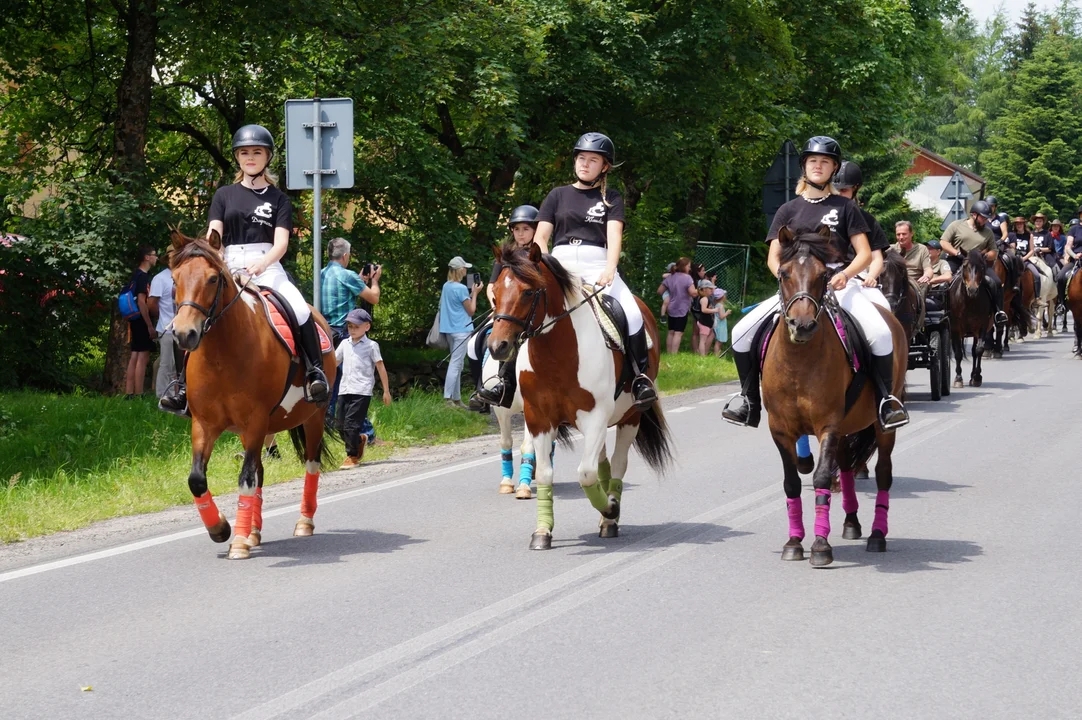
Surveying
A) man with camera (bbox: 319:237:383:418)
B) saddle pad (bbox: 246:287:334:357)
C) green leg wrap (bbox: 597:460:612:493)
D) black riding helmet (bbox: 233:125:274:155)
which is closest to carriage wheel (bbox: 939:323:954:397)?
Answer: man with camera (bbox: 319:237:383:418)

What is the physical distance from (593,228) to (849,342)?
1808 millimetres

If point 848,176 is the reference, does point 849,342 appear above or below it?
below

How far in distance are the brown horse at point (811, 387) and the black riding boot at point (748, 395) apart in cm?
39

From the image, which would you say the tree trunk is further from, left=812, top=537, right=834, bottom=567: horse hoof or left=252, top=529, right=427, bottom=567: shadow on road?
left=812, top=537, right=834, bottom=567: horse hoof

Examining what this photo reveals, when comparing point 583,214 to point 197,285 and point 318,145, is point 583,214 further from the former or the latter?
point 318,145

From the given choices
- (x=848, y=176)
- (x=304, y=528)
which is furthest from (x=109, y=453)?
(x=848, y=176)

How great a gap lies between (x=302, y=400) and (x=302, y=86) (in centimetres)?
1195

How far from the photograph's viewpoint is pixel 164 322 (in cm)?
1630

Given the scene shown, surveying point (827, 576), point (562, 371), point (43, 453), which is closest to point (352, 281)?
point (43, 453)

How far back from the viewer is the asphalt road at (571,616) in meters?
5.59

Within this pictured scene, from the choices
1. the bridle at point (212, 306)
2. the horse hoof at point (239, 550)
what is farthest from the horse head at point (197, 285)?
the horse hoof at point (239, 550)

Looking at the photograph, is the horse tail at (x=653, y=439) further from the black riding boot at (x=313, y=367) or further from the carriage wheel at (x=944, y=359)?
the carriage wheel at (x=944, y=359)

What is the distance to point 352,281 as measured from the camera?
49.8ft

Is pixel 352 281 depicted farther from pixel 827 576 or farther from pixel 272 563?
pixel 827 576
